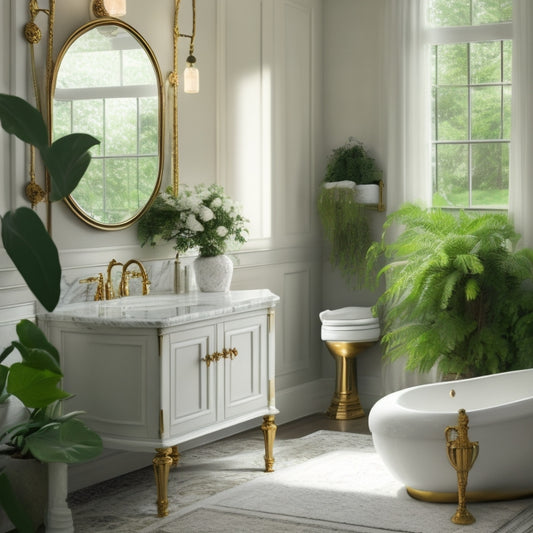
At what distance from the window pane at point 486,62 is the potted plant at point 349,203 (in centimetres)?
80

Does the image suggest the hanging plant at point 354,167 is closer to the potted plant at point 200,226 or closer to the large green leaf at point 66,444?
the potted plant at point 200,226

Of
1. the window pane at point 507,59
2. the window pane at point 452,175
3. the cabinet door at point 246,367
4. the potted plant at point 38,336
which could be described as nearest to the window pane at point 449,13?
the window pane at point 507,59

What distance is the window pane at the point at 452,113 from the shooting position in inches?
226

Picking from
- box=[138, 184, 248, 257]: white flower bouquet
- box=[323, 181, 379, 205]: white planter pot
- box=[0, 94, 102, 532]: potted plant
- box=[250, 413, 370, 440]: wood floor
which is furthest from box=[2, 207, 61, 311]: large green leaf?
box=[323, 181, 379, 205]: white planter pot

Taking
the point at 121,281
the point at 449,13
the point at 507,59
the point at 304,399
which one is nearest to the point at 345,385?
the point at 304,399

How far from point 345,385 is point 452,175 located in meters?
1.43

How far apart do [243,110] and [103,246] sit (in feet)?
4.69

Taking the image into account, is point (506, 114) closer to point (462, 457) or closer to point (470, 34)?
point (470, 34)

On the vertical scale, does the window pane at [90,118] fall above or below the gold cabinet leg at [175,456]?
above

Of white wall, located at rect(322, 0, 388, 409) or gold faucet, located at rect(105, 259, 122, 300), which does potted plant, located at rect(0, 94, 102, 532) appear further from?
white wall, located at rect(322, 0, 388, 409)

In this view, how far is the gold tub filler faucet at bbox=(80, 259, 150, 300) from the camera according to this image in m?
4.27

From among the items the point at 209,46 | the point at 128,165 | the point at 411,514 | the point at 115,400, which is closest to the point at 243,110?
the point at 209,46

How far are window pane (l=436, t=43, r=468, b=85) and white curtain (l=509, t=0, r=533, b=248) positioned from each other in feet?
1.38

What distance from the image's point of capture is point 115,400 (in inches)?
153
